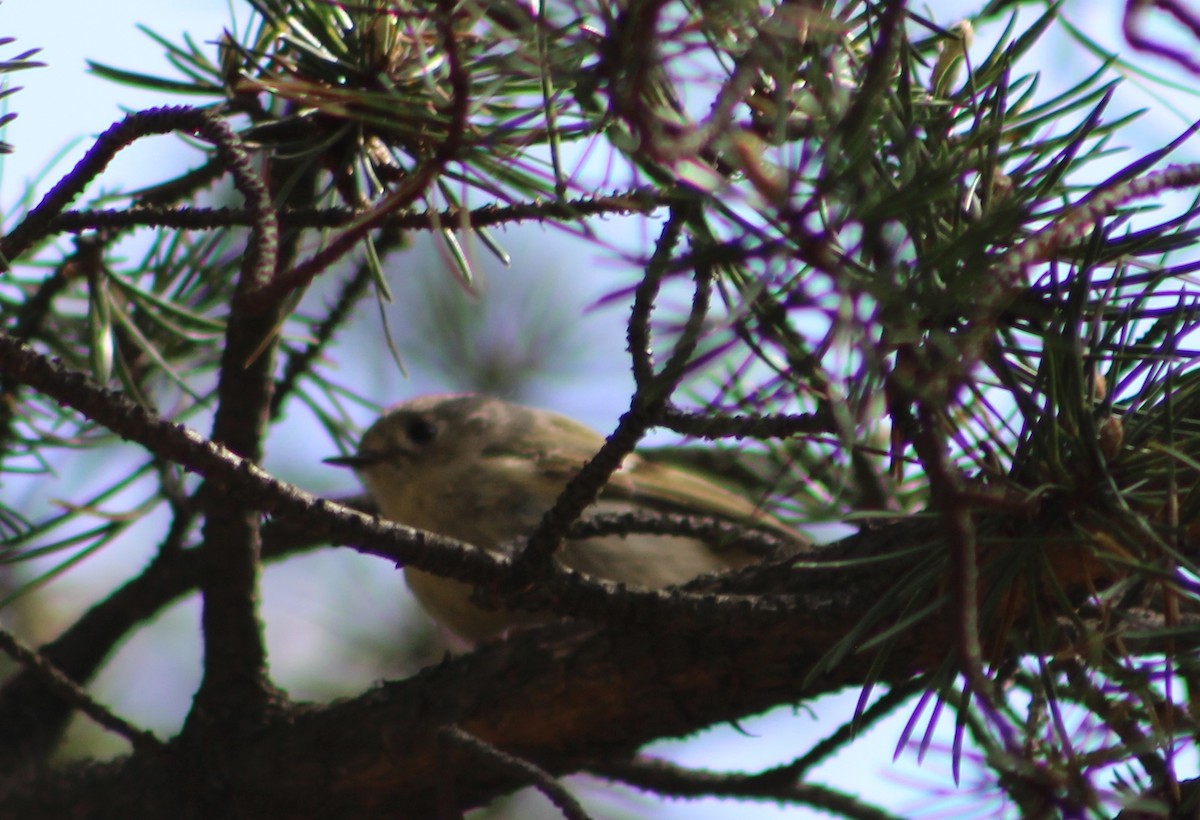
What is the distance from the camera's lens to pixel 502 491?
3.32m

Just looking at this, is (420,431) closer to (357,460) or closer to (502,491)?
(357,460)

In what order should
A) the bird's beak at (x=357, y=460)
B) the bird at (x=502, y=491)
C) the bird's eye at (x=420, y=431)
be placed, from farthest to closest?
1. the bird's eye at (x=420, y=431)
2. the bird's beak at (x=357, y=460)
3. the bird at (x=502, y=491)

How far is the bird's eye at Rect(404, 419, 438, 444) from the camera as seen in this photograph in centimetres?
364

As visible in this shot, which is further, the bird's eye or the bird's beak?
the bird's eye

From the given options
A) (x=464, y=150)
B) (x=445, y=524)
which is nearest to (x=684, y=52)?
(x=464, y=150)

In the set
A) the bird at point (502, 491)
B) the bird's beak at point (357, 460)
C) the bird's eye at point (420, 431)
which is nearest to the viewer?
the bird at point (502, 491)

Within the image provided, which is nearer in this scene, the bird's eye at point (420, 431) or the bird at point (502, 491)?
the bird at point (502, 491)

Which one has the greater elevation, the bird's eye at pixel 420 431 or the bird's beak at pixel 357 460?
the bird's eye at pixel 420 431

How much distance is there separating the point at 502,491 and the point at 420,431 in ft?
1.44

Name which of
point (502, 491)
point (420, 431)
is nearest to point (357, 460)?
point (420, 431)

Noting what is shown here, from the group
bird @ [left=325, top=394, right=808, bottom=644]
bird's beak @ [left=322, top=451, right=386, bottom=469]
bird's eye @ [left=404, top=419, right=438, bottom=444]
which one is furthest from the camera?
bird's eye @ [left=404, top=419, right=438, bottom=444]

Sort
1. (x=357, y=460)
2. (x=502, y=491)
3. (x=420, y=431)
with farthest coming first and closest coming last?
(x=420, y=431), (x=357, y=460), (x=502, y=491)

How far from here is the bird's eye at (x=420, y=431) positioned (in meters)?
3.64

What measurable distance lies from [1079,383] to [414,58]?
0.93 metres
